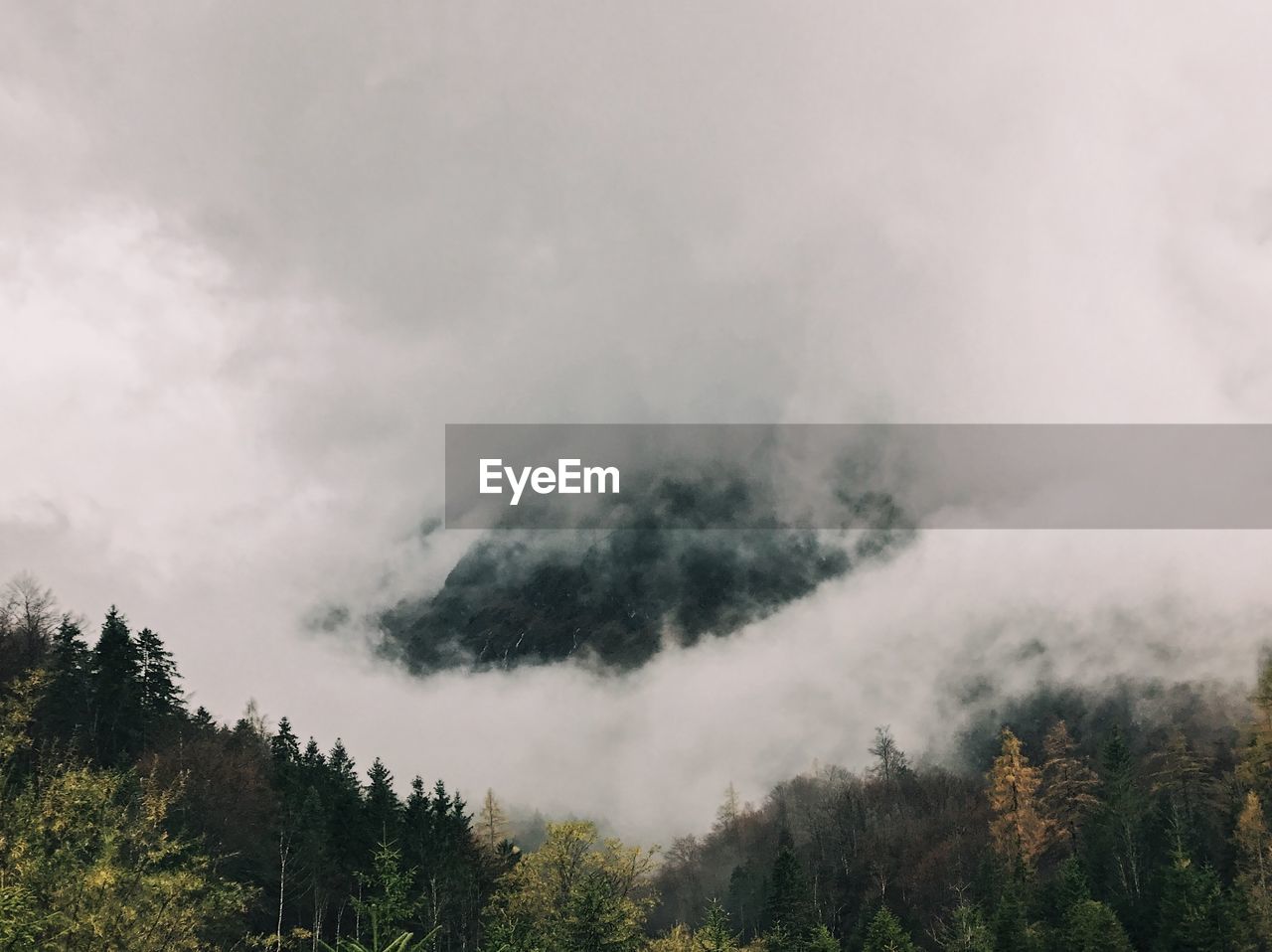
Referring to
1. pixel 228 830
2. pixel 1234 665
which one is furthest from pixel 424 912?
pixel 1234 665

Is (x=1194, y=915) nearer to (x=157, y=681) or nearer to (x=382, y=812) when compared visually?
(x=382, y=812)

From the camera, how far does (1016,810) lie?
101 meters

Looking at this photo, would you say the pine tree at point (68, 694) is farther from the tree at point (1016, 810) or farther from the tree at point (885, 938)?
the tree at point (1016, 810)

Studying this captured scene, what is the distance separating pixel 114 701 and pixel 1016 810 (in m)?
92.1

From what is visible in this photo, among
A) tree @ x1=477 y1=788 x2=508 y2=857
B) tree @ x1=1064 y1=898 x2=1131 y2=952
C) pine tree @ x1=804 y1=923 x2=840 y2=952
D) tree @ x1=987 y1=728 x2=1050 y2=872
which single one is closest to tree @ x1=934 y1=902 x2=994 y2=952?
tree @ x1=1064 y1=898 x2=1131 y2=952

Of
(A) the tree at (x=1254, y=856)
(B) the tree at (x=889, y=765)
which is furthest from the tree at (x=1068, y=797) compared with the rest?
(B) the tree at (x=889, y=765)

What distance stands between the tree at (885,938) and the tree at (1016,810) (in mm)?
26625

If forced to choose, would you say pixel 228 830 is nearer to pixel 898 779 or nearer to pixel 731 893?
pixel 731 893

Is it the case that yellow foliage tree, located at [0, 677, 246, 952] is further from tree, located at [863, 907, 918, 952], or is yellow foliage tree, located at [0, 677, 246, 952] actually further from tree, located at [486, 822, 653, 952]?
tree, located at [863, 907, 918, 952]

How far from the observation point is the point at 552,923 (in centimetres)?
7219

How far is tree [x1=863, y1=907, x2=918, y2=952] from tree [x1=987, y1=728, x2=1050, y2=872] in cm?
2662

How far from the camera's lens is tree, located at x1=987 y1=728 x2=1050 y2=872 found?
97750 mm

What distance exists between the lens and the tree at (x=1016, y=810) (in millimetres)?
97750

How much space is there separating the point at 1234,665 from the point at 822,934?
16161cm
